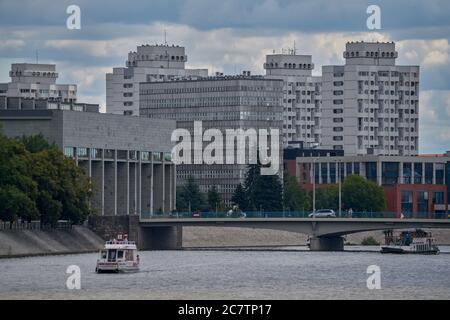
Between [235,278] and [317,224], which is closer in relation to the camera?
[235,278]

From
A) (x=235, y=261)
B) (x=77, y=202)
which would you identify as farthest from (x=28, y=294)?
(x=77, y=202)

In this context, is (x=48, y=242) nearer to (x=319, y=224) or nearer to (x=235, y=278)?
(x=319, y=224)

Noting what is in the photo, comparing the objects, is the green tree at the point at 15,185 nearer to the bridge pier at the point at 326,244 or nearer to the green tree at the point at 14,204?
the green tree at the point at 14,204

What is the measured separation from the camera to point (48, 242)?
17612 cm

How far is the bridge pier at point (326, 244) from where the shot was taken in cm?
19275

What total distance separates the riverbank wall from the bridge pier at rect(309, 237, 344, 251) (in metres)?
20.6

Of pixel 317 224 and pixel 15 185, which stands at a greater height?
pixel 15 185

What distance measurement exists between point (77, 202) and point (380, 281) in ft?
201

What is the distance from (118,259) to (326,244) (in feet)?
183

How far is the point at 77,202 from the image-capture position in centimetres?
18588

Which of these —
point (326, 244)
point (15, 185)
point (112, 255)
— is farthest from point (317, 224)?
point (112, 255)
